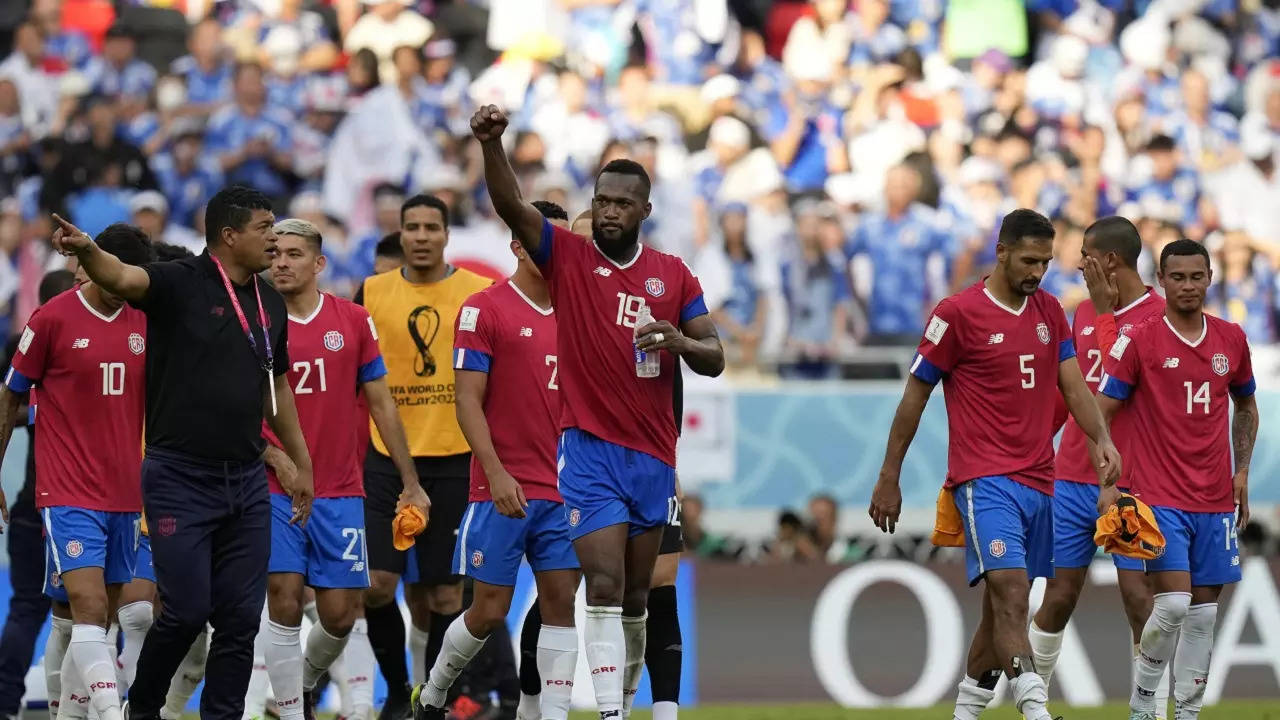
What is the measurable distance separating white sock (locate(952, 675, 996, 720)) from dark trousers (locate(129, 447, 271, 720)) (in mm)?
3787

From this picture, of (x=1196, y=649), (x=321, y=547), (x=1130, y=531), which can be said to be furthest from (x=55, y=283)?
(x=1196, y=649)

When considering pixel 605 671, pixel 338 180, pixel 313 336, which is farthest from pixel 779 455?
pixel 605 671

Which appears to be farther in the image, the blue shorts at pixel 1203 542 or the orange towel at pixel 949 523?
the blue shorts at pixel 1203 542

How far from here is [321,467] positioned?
11.2 metres

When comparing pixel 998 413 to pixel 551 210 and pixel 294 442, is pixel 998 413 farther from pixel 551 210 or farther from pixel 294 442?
pixel 294 442

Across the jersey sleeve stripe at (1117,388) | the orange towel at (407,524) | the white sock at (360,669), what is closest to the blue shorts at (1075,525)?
the jersey sleeve stripe at (1117,388)

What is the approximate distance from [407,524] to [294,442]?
121 cm

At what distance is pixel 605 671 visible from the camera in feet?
31.0

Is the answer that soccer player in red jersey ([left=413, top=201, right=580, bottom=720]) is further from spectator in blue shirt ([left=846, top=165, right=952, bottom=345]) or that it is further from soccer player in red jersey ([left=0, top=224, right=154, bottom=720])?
spectator in blue shirt ([left=846, top=165, right=952, bottom=345])

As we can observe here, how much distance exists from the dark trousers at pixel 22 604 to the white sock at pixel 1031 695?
19.6 ft

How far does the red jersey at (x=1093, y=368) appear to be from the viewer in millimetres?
11531

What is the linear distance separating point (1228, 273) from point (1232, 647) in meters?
6.04

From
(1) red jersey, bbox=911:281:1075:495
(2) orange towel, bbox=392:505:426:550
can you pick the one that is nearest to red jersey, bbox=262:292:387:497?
(2) orange towel, bbox=392:505:426:550

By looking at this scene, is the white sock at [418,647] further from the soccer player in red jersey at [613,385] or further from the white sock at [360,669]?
the soccer player in red jersey at [613,385]
